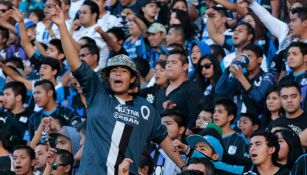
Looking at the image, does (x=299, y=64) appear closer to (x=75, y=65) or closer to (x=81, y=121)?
(x=81, y=121)

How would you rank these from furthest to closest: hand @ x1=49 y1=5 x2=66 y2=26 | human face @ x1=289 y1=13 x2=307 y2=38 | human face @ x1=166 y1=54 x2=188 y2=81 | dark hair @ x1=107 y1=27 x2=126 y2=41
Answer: dark hair @ x1=107 y1=27 x2=126 y2=41 → human face @ x1=166 y1=54 x2=188 y2=81 → human face @ x1=289 y1=13 x2=307 y2=38 → hand @ x1=49 y1=5 x2=66 y2=26

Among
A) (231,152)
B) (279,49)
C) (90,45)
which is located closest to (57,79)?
(90,45)

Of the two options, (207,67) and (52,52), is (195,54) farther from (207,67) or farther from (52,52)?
(52,52)

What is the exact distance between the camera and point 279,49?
13.7 meters

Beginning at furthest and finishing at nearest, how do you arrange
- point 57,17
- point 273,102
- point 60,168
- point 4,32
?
point 4,32, point 273,102, point 60,168, point 57,17

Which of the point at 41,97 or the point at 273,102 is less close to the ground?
the point at 41,97

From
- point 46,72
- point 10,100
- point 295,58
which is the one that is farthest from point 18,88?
point 295,58

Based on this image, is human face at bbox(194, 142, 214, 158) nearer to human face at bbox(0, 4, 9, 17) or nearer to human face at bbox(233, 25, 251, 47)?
human face at bbox(233, 25, 251, 47)

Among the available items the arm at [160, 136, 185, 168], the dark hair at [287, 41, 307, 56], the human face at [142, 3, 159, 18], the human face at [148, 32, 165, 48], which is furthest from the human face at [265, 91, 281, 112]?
the human face at [142, 3, 159, 18]

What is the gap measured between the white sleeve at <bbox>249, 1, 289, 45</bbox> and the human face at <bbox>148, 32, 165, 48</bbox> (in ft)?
7.18

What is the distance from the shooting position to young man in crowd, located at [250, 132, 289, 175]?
9.89m

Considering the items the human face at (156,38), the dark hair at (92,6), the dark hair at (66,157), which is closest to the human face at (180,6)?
the human face at (156,38)

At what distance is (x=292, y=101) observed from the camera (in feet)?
37.2

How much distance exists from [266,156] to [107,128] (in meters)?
1.78
